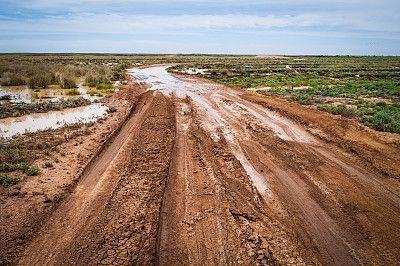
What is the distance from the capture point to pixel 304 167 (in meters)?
9.15

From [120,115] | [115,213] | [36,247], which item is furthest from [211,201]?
[120,115]

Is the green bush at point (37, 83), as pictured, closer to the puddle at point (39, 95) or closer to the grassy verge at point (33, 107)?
the puddle at point (39, 95)

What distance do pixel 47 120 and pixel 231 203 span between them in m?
11.9

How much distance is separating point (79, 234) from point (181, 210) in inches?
76.2

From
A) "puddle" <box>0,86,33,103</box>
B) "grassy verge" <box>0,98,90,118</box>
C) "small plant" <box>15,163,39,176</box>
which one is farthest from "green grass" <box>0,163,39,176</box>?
"puddle" <box>0,86,33,103</box>

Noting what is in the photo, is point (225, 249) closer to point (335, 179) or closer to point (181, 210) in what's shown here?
point (181, 210)

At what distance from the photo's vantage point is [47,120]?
51.6ft

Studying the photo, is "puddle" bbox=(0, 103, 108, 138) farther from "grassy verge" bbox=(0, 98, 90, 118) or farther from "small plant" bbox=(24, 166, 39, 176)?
"small plant" bbox=(24, 166, 39, 176)

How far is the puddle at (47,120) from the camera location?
13805mm

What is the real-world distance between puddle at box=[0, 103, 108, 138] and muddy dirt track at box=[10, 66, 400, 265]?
14.0 ft

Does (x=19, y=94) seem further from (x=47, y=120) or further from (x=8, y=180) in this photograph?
(x=8, y=180)

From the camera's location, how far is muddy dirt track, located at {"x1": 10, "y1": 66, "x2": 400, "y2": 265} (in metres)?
5.38

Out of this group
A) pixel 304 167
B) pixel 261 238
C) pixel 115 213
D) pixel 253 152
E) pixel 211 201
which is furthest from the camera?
pixel 253 152

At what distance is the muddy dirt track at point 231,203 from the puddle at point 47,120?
4.27 metres
